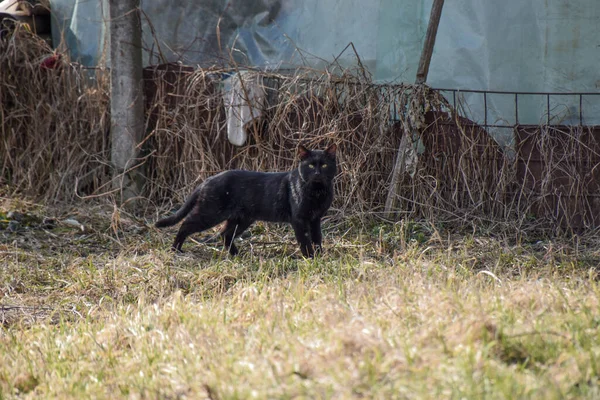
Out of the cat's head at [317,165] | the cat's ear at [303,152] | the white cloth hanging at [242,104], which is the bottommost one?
the cat's head at [317,165]

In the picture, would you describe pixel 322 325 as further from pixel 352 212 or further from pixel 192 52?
pixel 192 52

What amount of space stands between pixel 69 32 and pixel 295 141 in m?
3.33

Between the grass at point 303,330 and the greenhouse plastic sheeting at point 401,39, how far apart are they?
88.2 inches

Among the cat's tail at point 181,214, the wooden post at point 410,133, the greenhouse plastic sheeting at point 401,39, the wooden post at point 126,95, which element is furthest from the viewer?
the wooden post at point 126,95

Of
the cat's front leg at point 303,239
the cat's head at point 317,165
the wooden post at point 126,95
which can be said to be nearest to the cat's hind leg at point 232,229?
the cat's front leg at point 303,239

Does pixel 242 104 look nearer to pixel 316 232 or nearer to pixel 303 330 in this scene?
pixel 316 232

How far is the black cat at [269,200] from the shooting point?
5246 millimetres

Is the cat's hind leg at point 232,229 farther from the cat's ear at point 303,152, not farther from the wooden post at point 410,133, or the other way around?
the wooden post at point 410,133

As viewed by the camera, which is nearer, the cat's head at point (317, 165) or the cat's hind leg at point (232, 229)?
the cat's head at point (317, 165)

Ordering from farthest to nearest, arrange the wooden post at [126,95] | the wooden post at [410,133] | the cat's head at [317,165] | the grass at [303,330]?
the wooden post at [126,95] → the wooden post at [410,133] → the cat's head at [317,165] → the grass at [303,330]

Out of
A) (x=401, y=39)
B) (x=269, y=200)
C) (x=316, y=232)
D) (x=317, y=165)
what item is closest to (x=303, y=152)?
(x=317, y=165)

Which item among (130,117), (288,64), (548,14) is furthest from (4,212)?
(548,14)

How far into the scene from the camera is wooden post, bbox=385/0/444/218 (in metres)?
5.95

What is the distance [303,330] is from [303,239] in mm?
2335
